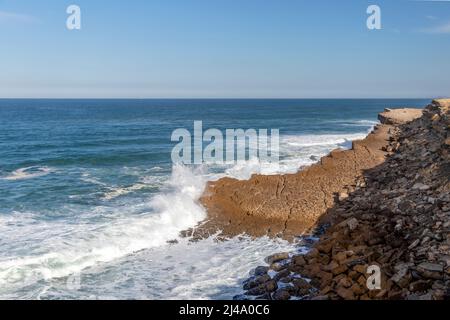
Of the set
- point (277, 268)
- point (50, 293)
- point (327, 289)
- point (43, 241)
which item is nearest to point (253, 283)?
point (277, 268)

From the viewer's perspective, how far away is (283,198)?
15.8m

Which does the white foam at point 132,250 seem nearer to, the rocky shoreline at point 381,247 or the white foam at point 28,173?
the rocky shoreline at point 381,247

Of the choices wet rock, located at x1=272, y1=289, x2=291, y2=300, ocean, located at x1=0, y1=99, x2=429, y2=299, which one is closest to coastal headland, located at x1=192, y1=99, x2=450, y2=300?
wet rock, located at x1=272, y1=289, x2=291, y2=300

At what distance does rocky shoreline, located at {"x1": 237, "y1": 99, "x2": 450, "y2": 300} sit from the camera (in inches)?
334

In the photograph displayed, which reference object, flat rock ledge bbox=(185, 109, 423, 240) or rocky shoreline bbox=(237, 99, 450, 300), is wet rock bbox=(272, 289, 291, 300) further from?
flat rock ledge bbox=(185, 109, 423, 240)

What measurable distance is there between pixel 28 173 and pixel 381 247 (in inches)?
734

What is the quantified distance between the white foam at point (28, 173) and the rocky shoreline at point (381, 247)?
14676mm

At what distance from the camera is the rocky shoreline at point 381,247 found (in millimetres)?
8484

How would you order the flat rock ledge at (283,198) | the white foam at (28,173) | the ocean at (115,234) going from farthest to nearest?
the white foam at (28,173) → the flat rock ledge at (283,198) → the ocean at (115,234)

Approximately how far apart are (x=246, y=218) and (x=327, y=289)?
600 centimetres

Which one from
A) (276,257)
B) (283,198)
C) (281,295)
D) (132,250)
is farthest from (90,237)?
(283,198)

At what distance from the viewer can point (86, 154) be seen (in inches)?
1117

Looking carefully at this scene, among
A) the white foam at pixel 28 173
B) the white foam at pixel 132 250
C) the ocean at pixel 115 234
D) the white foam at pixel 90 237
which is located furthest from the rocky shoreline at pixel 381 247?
the white foam at pixel 28 173

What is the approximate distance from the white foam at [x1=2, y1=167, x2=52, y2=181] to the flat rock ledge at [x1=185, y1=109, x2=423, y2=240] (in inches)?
397
